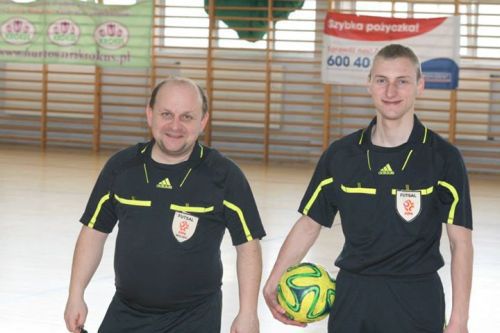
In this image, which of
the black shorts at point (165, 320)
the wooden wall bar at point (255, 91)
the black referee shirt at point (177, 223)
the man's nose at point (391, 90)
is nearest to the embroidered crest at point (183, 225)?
the black referee shirt at point (177, 223)

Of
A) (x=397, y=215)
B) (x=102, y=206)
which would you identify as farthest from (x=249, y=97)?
(x=397, y=215)

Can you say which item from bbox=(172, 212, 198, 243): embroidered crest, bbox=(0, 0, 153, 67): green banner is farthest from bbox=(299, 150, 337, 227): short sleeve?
bbox=(0, 0, 153, 67): green banner

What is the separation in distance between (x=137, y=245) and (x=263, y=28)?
1271cm

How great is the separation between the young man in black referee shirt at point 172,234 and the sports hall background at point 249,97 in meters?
9.73

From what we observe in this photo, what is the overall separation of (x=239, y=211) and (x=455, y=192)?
2.36ft

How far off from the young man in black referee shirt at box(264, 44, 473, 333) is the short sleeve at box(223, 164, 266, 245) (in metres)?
0.32

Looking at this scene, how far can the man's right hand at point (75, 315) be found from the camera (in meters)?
3.38

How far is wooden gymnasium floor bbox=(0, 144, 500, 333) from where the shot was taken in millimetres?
5996

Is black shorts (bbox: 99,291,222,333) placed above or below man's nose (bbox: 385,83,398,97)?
below

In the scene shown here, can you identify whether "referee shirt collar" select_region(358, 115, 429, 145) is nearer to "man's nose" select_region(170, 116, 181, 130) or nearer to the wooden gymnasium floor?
"man's nose" select_region(170, 116, 181, 130)

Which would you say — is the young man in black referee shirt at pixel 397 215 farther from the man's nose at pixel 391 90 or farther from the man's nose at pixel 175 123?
the man's nose at pixel 175 123

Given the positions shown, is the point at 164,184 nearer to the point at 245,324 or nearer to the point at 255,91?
the point at 245,324

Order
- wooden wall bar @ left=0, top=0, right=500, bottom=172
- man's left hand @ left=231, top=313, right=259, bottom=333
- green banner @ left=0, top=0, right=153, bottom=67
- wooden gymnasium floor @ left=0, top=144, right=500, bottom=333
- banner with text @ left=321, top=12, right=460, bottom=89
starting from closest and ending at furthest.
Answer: man's left hand @ left=231, top=313, right=259, bottom=333
wooden gymnasium floor @ left=0, top=144, right=500, bottom=333
banner with text @ left=321, top=12, right=460, bottom=89
wooden wall bar @ left=0, top=0, right=500, bottom=172
green banner @ left=0, top=0, right=153, bottom=67

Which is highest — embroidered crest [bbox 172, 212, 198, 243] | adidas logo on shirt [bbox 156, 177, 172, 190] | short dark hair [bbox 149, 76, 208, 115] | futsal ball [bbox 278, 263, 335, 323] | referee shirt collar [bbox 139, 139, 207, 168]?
short dark hair [bbox 149, 76, 208, 115]
